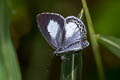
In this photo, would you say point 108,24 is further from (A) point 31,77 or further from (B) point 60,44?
(B) point 60,44

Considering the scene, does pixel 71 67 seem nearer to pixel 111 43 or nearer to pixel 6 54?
pixel 111 43

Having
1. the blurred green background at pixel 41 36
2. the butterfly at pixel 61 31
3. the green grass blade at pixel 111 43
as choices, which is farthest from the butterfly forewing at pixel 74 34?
the blurred green background at pixel 41 36

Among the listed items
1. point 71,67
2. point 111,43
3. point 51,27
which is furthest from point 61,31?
point 111,43

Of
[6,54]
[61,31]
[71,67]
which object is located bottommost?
[71,67]

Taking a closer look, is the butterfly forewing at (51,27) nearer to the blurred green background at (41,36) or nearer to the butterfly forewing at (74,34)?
the butterfly forewing at (74,34)

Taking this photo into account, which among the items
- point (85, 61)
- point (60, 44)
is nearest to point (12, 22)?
point (85, 61)

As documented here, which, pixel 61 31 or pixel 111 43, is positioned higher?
pixel 61 31
